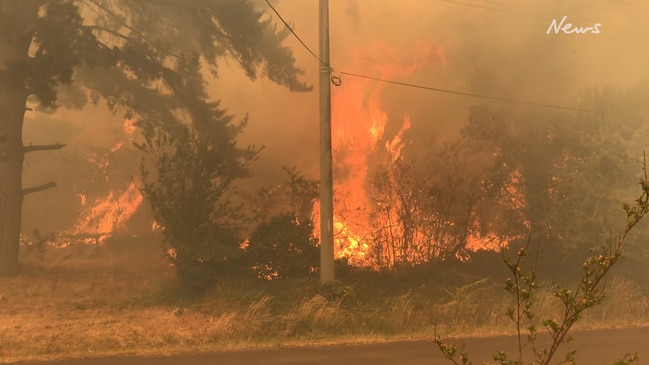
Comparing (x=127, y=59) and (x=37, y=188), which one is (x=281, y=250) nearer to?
(x=127, y=59)

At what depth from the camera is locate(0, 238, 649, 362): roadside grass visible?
26.7 ft

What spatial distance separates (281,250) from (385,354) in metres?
6.35

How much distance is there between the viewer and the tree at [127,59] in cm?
1380

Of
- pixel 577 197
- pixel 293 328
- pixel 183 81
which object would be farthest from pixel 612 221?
pixel 183 81

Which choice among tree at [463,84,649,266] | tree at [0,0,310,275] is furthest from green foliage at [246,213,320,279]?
tree at [463,84,649,266]

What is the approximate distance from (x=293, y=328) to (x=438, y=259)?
6734mm

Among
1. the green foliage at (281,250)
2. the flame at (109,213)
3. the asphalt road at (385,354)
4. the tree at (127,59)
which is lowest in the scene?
the asphalt road at (385,354)

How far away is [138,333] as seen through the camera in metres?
8.48

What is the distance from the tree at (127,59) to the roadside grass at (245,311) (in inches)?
123

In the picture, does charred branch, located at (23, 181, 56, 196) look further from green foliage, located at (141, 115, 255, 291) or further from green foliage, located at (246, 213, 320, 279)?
green foliage, located at (246, 213, 320, 279)

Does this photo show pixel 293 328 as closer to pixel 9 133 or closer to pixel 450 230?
pixel 450 230

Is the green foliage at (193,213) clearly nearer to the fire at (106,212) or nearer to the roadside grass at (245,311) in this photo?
the roadside grass at (245,311)

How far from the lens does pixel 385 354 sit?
288 inches

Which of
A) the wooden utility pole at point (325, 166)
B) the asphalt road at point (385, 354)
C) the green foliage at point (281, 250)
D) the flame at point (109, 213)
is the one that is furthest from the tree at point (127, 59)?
the asphalt road at point (385, 354)
